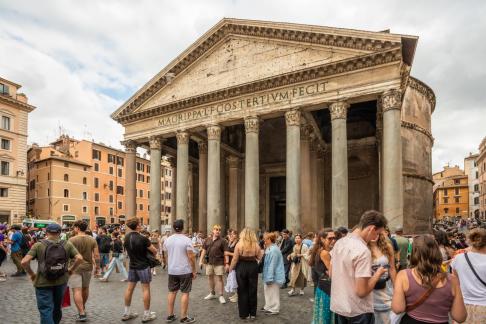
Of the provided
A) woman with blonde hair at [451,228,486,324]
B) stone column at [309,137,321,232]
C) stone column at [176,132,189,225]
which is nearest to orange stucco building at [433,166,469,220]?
stone column at [309,137,321,232]

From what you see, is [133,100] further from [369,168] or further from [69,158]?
[69,158]

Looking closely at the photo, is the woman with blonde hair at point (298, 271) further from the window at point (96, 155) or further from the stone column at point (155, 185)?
the window at point (96, 155)

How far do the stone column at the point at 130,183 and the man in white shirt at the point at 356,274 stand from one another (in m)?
20.0

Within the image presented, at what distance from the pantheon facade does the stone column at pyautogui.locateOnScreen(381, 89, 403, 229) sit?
4 centimetres

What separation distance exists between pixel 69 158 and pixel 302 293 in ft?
137

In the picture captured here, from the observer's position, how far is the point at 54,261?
16.2 ft

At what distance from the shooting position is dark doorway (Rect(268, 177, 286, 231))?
86.9ft

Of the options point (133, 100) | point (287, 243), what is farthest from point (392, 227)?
point (133, 100)

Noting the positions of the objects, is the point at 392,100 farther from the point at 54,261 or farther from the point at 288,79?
the point at 54,261

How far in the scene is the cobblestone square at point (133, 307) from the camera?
22.4ft

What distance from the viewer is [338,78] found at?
16.1 m

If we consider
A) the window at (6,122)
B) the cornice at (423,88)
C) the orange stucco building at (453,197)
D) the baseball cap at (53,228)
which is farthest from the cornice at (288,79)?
the orange stucco building at (453,197)

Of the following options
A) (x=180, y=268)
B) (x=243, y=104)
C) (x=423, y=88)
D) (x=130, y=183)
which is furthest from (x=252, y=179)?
(x=423, y=88)

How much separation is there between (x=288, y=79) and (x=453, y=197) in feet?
221
